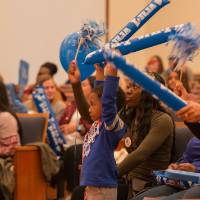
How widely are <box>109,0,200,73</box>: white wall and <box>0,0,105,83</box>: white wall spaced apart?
615 millimetres

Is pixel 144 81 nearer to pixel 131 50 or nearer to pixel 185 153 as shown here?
pixel 131 50

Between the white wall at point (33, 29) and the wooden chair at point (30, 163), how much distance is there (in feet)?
9.47

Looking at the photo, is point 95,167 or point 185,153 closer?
point 95,167

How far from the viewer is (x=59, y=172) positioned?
488cm

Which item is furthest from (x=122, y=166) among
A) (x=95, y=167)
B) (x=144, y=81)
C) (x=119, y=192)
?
(x=144, y=81)

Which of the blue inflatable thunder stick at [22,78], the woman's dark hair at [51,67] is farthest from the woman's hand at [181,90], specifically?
the woman's dark hair at [51,67]

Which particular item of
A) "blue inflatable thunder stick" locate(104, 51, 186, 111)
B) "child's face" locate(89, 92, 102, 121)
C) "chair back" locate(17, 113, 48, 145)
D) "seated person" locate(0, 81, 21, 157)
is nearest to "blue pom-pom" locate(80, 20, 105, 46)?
"child's face" locate(89, 92, 102, 121)

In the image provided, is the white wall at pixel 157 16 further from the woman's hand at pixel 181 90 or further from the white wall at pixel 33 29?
the woman's hand at pixel 181 90

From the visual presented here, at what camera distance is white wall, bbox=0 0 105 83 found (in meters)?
7.60

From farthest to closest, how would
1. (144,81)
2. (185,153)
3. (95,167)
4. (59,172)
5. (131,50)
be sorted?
(59,172) < (185,153) < (95,167) < (131,50) < (144,81)

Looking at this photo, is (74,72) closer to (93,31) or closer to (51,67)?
(93,31)

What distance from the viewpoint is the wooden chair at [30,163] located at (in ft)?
14.3

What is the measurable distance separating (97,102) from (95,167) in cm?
32

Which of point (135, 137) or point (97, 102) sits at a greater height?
point (97, 102)
